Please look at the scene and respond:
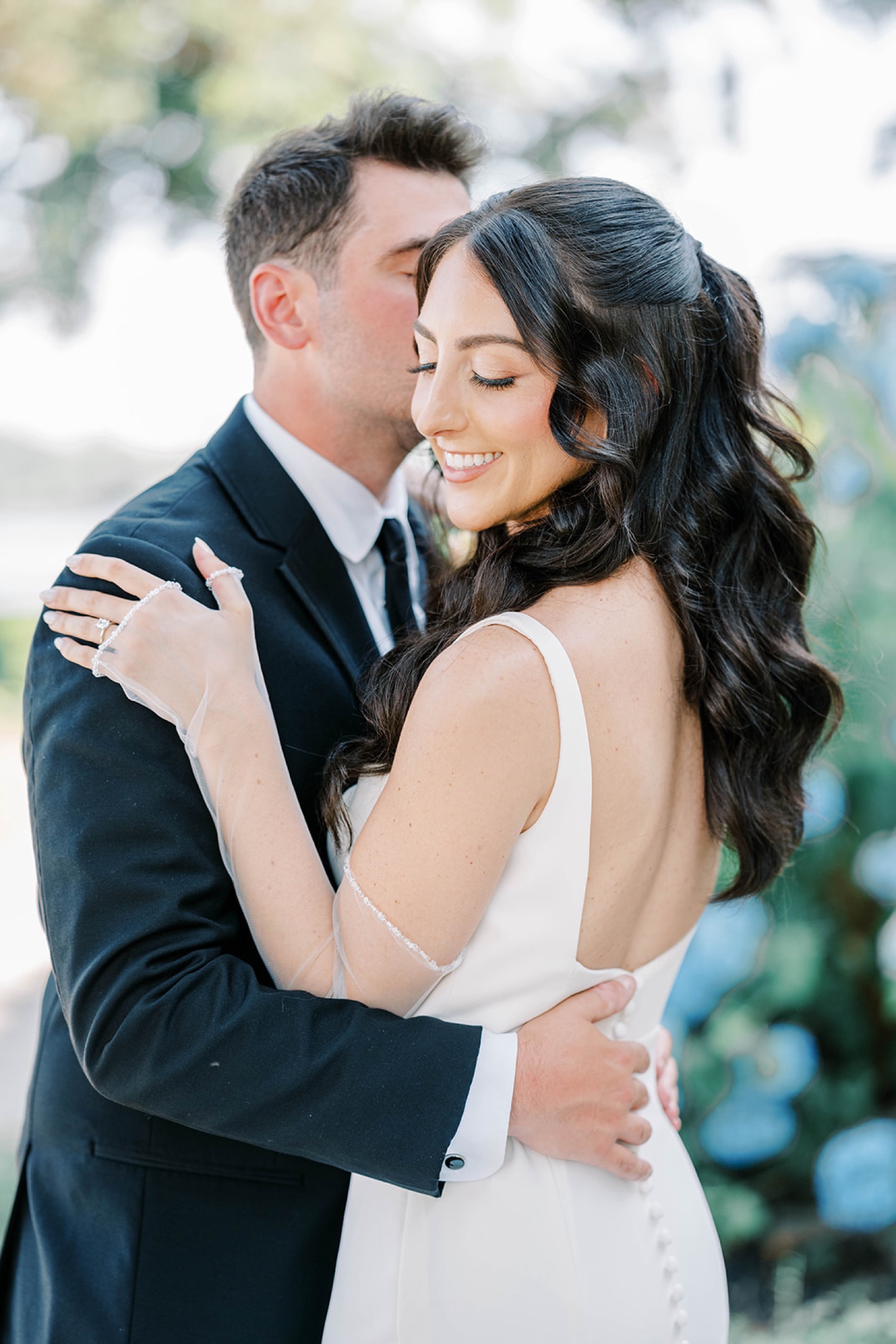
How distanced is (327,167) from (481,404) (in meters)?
0.93

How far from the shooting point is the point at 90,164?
587cm

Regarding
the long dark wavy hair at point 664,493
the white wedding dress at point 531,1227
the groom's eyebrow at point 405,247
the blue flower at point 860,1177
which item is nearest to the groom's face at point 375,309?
the groom's eyebrow at point 405,247

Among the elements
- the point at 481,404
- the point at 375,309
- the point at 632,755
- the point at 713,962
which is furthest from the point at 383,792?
the point at 713,962

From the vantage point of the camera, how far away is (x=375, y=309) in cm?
218

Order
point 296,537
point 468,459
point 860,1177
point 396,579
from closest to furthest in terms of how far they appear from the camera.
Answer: point 468,459 → point 296,537 → point 396,579 → point 860,1177

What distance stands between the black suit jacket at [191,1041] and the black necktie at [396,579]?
0.19 meters

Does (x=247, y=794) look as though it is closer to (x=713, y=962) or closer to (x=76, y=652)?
(x=76, y=652)

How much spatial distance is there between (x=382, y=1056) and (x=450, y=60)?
5235mm

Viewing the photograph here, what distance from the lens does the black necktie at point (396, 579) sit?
217 centimetres

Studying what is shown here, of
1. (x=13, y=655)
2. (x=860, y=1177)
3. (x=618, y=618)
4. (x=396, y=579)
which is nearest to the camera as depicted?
(x=618, y=618)

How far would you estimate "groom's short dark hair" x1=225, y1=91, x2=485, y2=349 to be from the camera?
221cm

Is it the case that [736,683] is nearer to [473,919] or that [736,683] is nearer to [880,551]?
[473,919]

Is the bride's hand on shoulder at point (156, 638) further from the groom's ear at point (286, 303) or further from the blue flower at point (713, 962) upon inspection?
the blue flower at point (713, 962)

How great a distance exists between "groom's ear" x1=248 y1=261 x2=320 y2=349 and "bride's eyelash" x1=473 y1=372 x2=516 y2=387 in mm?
Answer: 725
